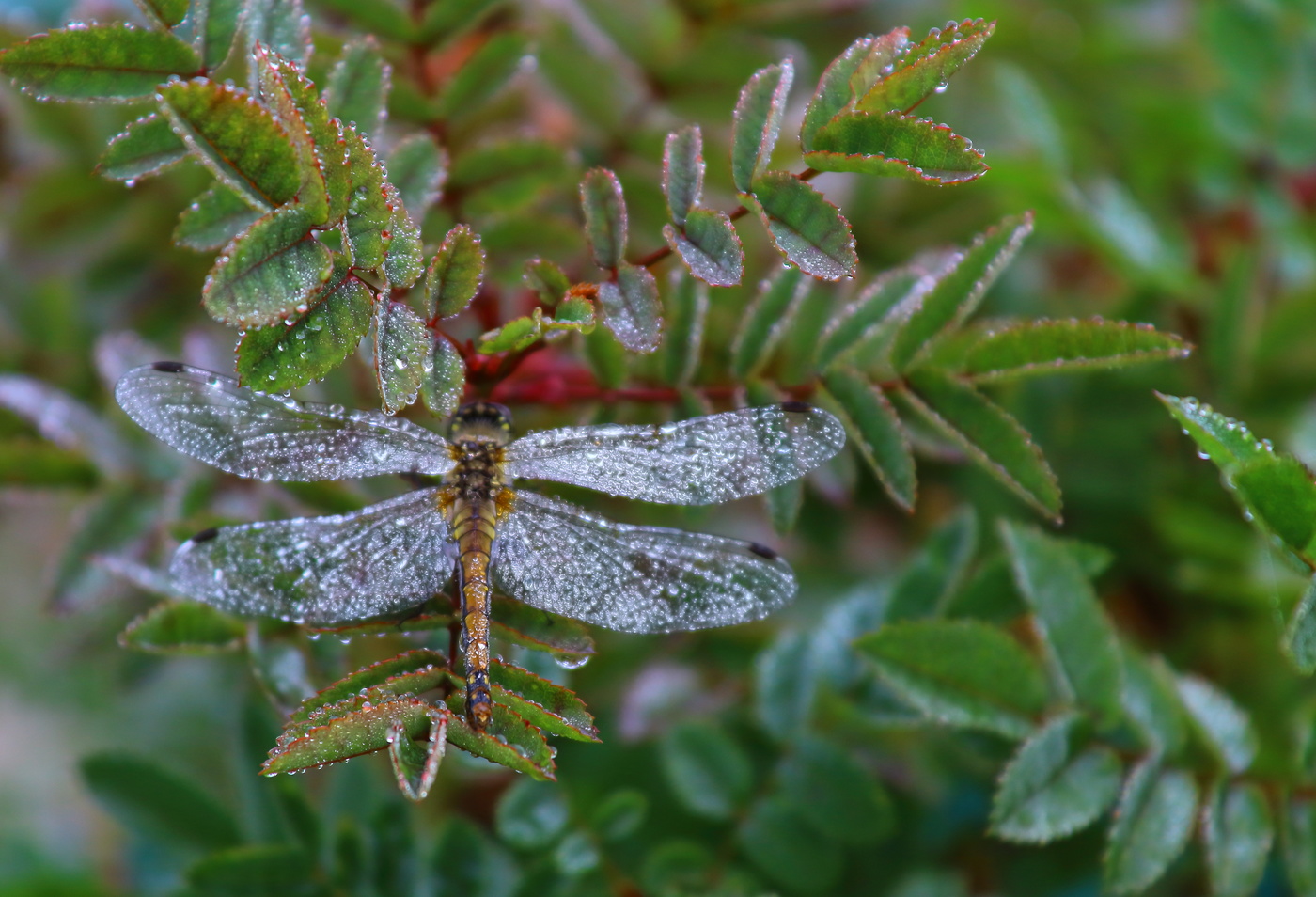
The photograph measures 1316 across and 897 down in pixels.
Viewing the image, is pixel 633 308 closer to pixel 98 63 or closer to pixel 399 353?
pixel 399 353

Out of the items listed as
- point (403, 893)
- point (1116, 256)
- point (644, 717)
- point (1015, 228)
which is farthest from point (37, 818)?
point (1116, 256)

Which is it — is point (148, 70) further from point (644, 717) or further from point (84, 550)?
point (644, 717)

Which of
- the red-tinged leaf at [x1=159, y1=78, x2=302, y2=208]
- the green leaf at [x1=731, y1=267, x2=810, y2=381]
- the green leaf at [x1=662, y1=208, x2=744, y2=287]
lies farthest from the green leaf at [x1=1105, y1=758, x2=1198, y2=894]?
the red-tinged leaf at [x1=159, y1=78, x2=302, y2=208]

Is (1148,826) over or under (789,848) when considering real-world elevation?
over

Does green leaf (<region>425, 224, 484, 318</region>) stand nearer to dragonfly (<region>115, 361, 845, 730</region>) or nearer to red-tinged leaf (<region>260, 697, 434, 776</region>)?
dragonfly (<region>115, 361, 845, 730</region>)

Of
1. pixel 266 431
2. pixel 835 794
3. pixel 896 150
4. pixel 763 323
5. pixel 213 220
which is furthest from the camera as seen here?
Answer: pixel 835 794

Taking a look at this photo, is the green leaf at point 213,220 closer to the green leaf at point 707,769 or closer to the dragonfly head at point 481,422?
the dragonfly head at point 481,422

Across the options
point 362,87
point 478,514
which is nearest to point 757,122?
point 362,87
